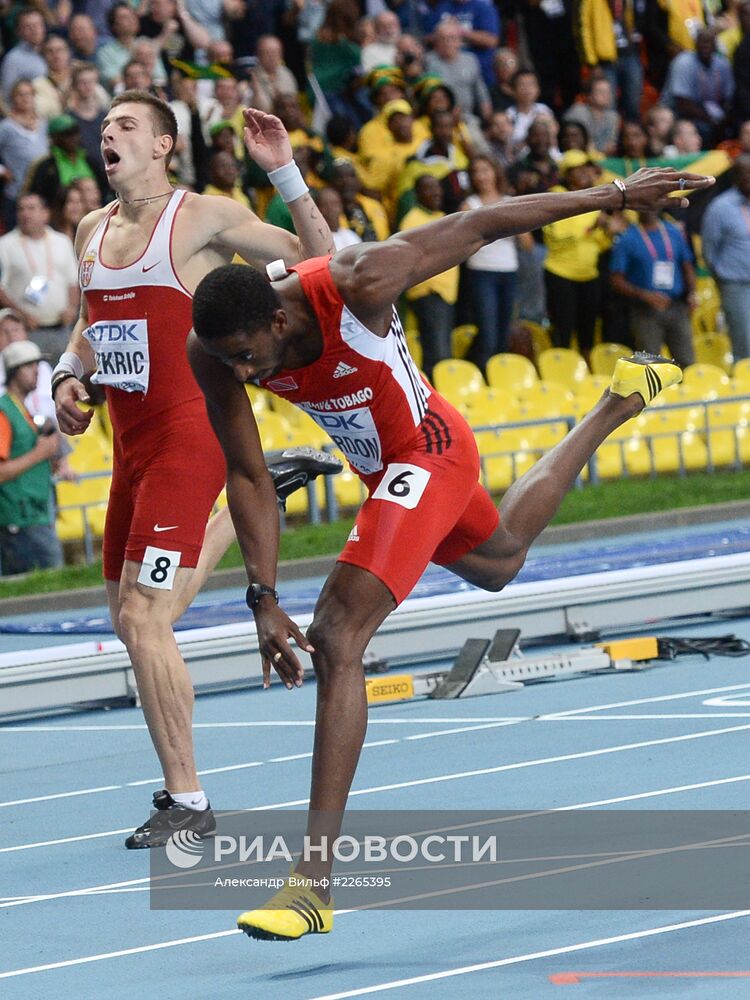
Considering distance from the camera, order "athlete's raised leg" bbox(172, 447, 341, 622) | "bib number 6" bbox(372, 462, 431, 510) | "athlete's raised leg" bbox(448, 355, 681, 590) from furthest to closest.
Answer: "athlete's raised leg" bbox(172, 447, 341, 622) < "athlete's raised leg" bbox(448, 355, 681, 590) < "bib number 6" bbox(372, 462, 431, 510)

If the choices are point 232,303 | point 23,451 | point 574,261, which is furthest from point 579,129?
point 232,303

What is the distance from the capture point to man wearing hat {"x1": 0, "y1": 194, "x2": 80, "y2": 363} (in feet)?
50.1

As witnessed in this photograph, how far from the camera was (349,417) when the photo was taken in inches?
222

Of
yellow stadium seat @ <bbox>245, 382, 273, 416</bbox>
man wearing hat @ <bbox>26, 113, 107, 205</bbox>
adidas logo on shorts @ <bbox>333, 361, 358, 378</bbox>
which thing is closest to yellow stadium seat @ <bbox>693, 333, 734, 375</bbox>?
yellow stadium seat @ <bbox>245, 382, 273, 416</bbox>

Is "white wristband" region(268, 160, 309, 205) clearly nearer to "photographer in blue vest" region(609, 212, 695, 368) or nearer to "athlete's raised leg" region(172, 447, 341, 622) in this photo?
"athlete's raised leg" region(172, 447, 341, 622)

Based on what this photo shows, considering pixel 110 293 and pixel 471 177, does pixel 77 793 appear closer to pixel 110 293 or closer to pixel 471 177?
pixel 110 293

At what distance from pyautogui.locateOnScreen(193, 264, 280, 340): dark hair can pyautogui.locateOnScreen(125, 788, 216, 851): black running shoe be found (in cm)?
209

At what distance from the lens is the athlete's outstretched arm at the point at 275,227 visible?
6.74m

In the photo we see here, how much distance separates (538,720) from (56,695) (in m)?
2.62

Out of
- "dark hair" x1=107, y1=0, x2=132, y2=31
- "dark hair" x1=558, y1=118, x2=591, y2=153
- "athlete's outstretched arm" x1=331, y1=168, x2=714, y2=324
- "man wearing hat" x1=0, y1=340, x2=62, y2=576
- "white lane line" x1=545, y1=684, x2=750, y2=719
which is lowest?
"white lane line" x1=545, y1=684, x2=750, y2=719

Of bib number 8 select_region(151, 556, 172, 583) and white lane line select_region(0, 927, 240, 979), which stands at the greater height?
bib number 8 select_region(151, 556, 172, 583)

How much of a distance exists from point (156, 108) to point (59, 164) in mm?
9525

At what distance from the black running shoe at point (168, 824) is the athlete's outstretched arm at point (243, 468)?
139 cm

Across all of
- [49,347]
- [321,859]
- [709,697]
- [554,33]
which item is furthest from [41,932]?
[554,33]
